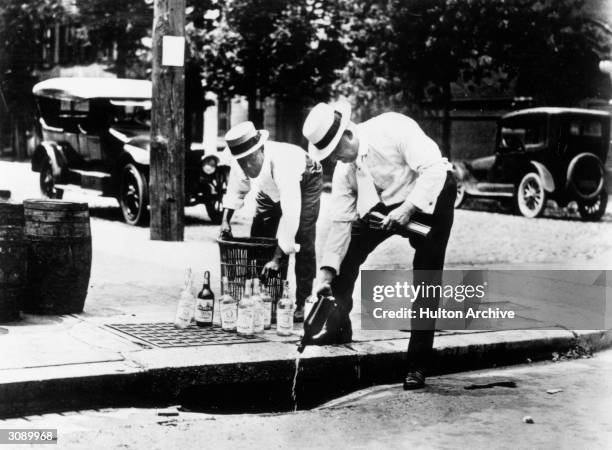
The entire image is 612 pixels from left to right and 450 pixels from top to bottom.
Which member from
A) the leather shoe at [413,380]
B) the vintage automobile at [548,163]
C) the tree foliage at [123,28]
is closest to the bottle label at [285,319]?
the leather shoe at [413,380]

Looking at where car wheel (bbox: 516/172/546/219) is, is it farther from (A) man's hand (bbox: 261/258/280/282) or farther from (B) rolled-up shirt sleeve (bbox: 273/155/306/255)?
(A) man's hand (bbox: 261/258/280/282)

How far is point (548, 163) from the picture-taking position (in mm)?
16422

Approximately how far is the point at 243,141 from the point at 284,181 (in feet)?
1.23

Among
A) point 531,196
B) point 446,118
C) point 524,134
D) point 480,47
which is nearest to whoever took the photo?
point 531,196

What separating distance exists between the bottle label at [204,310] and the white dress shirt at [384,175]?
1118 mm

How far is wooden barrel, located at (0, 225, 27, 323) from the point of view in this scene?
6.28m

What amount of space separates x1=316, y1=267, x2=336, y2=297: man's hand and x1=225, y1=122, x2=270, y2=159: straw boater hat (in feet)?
4.05

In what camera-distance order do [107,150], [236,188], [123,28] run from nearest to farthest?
[236,188] < [107,150] < [123,28]

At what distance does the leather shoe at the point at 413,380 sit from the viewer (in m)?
5.86

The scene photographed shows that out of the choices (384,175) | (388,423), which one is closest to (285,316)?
(384,175)

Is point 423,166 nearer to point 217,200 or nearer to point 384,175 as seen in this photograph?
point 384,175

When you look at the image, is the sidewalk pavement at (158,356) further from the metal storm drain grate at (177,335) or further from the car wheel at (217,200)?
the car wheel at (217,200)

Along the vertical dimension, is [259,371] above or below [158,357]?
below

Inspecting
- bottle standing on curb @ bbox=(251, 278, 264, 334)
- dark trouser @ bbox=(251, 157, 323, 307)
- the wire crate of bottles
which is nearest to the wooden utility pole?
dark trouser @ bbox=(251, 157, 323, 307)
